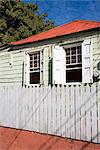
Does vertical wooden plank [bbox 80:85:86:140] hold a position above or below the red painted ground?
above

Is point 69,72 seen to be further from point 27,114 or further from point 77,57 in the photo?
point 27,114

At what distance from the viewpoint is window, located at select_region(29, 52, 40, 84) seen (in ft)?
39.9

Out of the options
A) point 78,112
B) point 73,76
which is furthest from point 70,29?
point 78,112

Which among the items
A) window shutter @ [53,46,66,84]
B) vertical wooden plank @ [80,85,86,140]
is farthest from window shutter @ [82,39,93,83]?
vertical wooden plank @ [80,85,86,140]

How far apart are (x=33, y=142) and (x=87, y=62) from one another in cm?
389

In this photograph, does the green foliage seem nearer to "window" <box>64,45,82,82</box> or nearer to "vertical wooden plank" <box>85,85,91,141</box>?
"window" <box>64,45,82,82</box>

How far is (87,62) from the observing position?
984cm

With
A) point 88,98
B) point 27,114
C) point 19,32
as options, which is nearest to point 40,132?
point 27,114

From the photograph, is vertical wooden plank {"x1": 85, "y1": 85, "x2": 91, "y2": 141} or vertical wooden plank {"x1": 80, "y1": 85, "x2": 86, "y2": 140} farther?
vertical wooden plank {"x1": 80, "y1": 85, "x2": 86, "y2": 140}

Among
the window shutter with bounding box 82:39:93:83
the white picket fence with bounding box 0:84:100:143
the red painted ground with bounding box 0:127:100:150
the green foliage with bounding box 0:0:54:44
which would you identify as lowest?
the red painted ground with bounding box 0:127:100:150

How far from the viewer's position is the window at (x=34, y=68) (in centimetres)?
1217

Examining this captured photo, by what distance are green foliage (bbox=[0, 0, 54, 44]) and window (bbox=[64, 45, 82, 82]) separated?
16466mm

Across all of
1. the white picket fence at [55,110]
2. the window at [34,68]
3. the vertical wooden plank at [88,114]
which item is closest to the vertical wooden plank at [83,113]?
the white picket fence at [55,110]

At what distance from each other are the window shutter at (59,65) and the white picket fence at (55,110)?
8.07 feet
